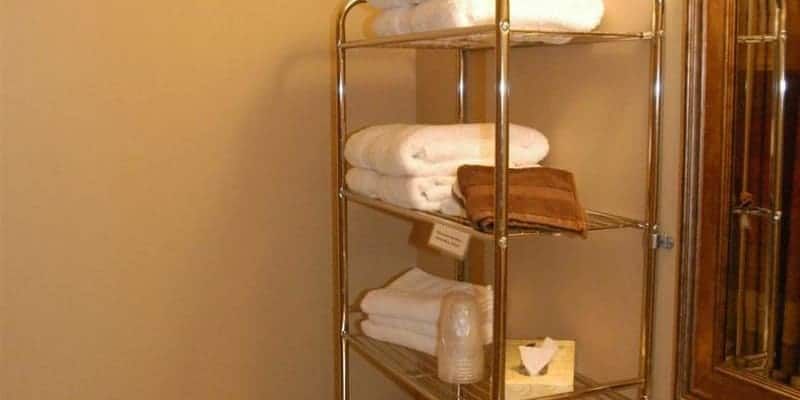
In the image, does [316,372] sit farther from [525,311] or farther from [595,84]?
[595,84]

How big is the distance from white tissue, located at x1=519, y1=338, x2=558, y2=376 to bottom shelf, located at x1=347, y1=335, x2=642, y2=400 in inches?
2.8

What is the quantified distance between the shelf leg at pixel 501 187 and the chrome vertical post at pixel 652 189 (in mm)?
279

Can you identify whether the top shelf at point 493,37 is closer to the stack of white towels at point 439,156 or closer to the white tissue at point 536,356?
the stack of white towels at point 439,156

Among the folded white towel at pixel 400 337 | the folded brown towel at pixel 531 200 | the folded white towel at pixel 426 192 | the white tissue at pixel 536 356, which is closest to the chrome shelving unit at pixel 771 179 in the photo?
the folded brown towel at pixel 531 200

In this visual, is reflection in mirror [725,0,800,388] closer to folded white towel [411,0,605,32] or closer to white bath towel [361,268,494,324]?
folded white towel [411,0,605,32]

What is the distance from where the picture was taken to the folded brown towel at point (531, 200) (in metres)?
1.37

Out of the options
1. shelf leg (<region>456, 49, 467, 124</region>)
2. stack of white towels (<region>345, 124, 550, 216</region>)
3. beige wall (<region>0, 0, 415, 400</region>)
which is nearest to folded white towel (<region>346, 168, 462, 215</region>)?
stack of white towels (<region>345, 124, 550, 216</region>)

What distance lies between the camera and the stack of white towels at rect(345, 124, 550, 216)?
5.03ft

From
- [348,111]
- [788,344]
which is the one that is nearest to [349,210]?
[348,111]

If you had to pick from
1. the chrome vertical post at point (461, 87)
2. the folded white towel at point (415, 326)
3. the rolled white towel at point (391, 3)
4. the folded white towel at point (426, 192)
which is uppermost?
the rolled white towel at point (391, 3)

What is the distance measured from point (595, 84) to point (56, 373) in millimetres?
1303

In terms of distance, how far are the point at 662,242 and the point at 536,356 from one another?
0.30m

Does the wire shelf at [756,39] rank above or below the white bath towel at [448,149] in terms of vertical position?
above

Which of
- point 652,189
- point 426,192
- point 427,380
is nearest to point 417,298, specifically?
point 427,380
